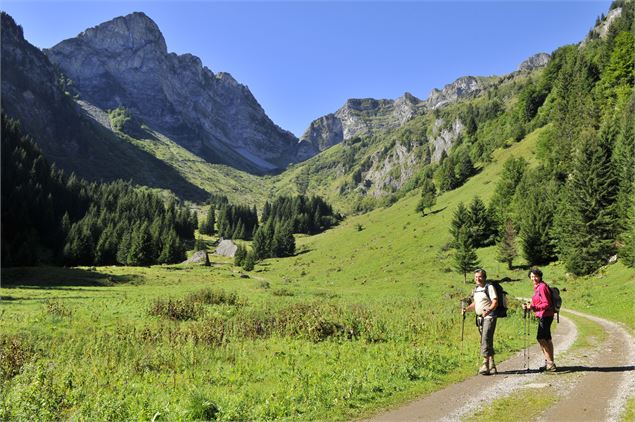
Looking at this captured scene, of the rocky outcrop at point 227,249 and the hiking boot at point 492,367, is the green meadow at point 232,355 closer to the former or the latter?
the hiking boot at point 492,367

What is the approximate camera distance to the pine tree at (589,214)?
155ft

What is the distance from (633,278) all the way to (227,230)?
170m

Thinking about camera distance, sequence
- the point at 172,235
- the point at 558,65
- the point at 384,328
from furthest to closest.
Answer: the point at 558,65 → the point at 172,235 → the point at 384,328

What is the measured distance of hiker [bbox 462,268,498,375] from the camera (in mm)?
13344

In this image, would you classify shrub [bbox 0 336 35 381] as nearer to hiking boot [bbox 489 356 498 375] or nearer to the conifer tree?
hiking boot [bbox 489 356 498 375]

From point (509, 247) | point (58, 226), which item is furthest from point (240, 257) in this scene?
point (509, 247)

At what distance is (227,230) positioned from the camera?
7475 inches

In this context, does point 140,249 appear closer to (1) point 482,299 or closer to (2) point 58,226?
(2) point 58,226

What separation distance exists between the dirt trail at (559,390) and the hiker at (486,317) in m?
0.49

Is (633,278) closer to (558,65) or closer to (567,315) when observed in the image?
(567,315)

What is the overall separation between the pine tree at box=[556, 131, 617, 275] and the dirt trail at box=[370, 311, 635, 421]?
119ft

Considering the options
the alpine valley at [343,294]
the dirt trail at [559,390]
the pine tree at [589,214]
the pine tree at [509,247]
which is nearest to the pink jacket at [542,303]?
the dirt trail at [559,390]

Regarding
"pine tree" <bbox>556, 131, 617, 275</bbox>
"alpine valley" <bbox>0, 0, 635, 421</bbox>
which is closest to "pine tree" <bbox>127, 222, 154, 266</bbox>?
"alpine valley" <bbox>0, 0, 635, 421</bbox>

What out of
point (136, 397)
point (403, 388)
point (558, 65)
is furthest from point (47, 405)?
point (558, 65)
